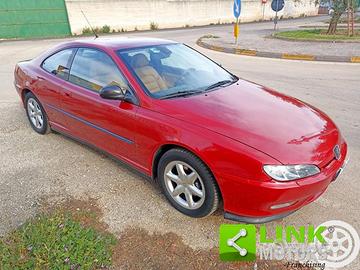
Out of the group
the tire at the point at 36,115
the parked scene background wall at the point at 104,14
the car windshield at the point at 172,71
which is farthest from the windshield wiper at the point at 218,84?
the parked scene background wall at the point at 104,14

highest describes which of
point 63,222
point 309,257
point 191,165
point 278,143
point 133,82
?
point 133,82

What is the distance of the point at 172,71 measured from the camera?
328 cm

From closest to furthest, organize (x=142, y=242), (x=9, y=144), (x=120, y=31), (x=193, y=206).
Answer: (x=142, y=242)
(x=193, y=206)
(x=9, y=144)
(x=120, y=31)

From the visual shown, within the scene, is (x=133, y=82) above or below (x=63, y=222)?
above

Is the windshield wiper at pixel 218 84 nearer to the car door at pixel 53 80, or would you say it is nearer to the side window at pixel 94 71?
the side window at pixel 94 71

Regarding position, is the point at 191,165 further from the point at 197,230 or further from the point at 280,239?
the point at 280,239

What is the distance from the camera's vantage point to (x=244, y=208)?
2.37 m

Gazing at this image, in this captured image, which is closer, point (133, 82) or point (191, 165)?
point (191, 165)

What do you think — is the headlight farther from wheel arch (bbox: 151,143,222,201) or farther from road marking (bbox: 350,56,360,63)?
road marking (bbox: 350,56,360,63)

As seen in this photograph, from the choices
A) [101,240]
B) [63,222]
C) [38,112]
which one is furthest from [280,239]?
[38,112]

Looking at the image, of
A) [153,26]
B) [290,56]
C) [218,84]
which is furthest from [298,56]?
[153,26]

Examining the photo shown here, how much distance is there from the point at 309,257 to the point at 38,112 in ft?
13.1

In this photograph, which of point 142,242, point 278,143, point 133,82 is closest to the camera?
point 278,143

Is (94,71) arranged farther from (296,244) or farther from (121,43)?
(296,244)
